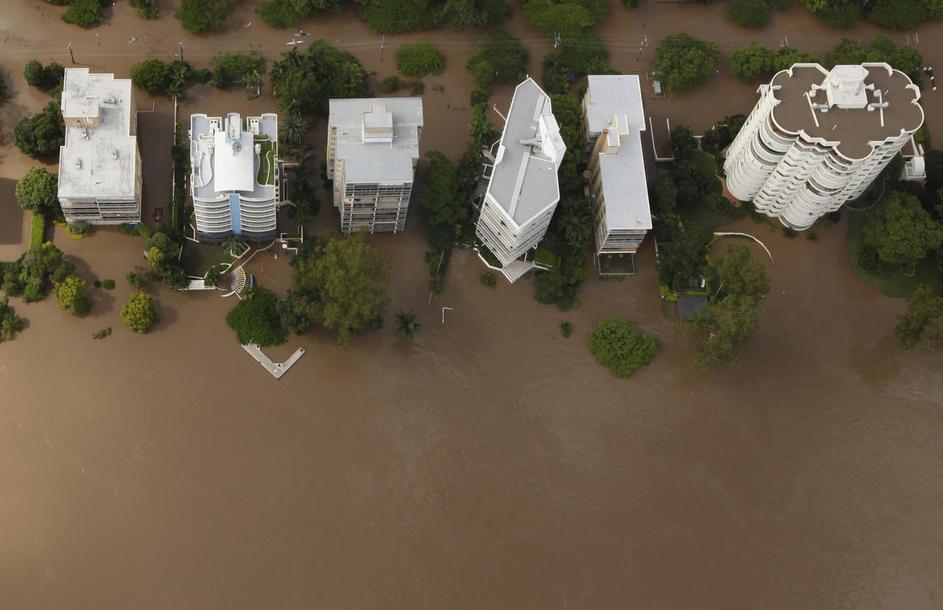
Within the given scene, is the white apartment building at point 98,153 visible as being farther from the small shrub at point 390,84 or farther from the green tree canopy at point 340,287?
the small shrub at point 390,84

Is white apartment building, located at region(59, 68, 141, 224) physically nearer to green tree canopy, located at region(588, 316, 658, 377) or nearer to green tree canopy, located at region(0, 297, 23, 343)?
green tree canopy, located at region(0, 297, 23, 343)

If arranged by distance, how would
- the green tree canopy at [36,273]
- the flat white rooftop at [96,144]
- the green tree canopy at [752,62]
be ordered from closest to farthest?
the flat white rooftop at [96,144]
the green tree canopy at [36,273]
the green tree canopy at [752,62]

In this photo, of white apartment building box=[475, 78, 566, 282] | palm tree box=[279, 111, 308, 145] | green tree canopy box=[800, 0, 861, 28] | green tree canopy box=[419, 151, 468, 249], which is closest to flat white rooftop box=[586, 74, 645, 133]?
white apartment building box=[475, 78, 566, 282]

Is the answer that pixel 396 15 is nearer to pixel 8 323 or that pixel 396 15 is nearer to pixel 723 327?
pixel 723 327

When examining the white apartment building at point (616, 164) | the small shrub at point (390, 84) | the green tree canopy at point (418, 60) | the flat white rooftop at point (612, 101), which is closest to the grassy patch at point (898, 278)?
the white apartment building at point (616, 164)

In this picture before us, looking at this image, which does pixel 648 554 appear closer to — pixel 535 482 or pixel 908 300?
pixel 535 482

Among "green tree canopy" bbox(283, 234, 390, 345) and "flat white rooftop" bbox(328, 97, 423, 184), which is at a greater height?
"flat white rooftop" bbox(328, 97, 423, 184)

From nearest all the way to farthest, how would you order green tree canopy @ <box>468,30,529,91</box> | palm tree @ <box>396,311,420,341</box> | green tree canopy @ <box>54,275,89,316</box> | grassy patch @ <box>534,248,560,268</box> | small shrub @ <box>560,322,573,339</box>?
green tree canopy @ <box>54,275,89,316</box>
palm tree @ <box>396,311,420,341</box>
small shrub @ <box>560,322,573,339</box>
grassy patch @ <box>534,248,560,268</box>
green tree canopy @ <box>468,30,529,91</box>
